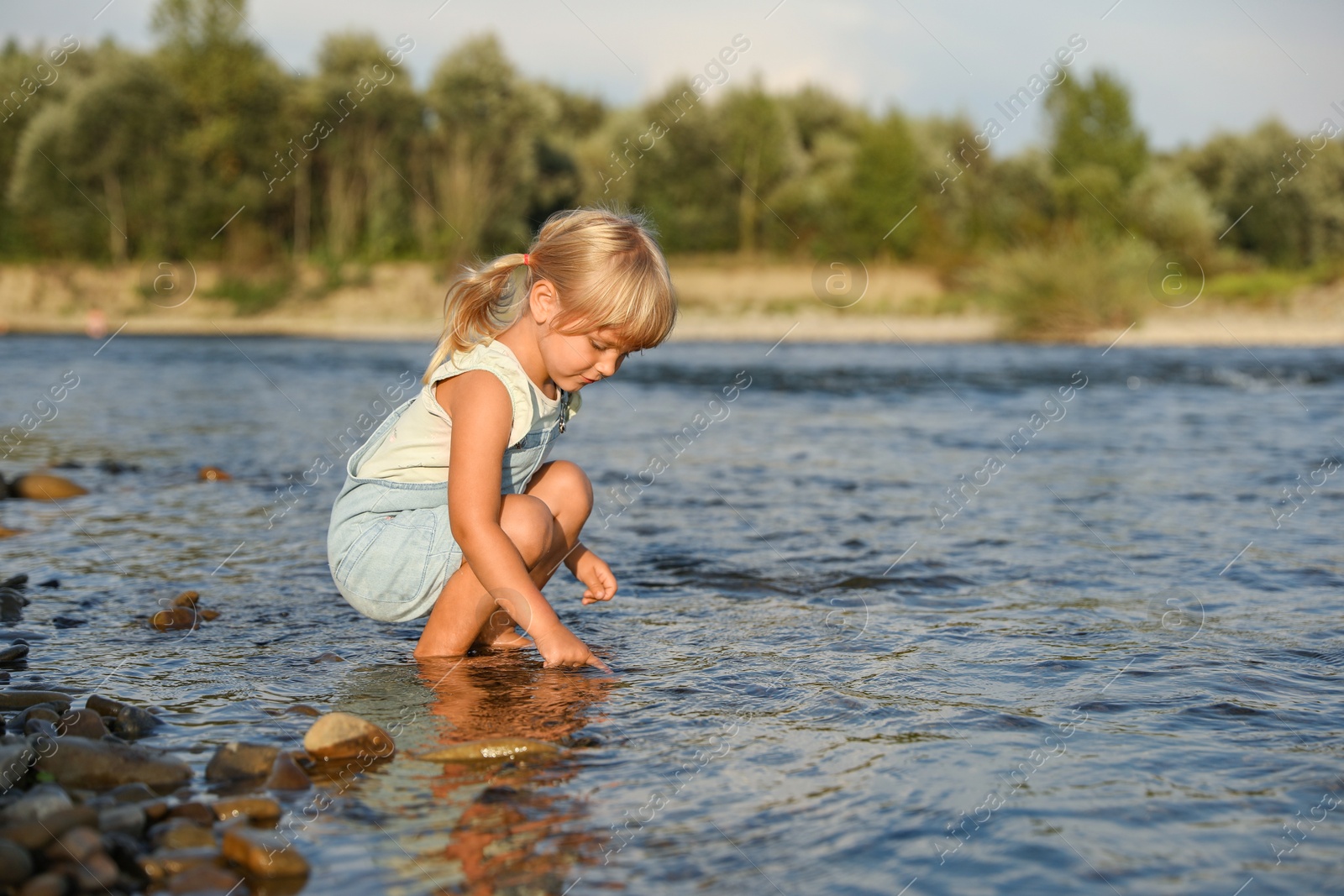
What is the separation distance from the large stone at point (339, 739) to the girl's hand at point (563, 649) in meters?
0.59

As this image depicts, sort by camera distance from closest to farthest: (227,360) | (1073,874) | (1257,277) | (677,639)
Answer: (1073,874) < (677,639) < (227,360) < (1257,277)

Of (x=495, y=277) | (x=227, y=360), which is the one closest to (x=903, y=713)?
(x=495, y=277)

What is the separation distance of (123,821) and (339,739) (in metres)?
0.52

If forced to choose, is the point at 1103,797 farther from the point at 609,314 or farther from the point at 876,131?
the point at 876,131

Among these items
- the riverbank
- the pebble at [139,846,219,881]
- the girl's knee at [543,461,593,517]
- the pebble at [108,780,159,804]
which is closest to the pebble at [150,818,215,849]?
the pebble at [139,846,219,881]

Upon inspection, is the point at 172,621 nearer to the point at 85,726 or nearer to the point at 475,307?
the point at 85,726

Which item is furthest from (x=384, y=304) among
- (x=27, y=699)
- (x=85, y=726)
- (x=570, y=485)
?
(x=85, y=726)

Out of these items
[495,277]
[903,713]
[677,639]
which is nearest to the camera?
[903,713]

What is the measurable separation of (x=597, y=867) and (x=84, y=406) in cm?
1162

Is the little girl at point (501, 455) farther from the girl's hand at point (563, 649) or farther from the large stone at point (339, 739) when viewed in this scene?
the large stone at point (339, 739)

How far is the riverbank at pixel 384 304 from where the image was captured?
94.0 ft

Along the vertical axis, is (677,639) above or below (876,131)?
below

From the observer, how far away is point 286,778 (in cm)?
250

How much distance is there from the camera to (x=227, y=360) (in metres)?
20.2
